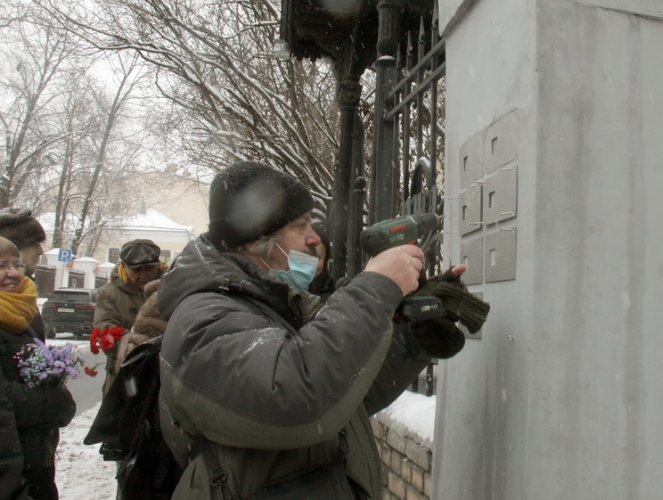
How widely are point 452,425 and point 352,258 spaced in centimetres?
255

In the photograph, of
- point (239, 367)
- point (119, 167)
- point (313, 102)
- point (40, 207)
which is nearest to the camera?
point (239, 367)

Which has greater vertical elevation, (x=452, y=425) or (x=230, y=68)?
(x=230, y=68)

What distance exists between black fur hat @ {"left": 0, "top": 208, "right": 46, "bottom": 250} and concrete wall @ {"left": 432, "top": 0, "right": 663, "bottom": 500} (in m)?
2.57

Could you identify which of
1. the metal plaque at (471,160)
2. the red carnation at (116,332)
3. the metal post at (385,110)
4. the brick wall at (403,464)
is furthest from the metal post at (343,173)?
the metal plaque at (471,160)

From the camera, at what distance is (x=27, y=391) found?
273cm

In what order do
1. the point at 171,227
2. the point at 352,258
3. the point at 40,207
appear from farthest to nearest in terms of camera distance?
1. the point at 171,227
2. the point at 40,207
3. the point at 352,258

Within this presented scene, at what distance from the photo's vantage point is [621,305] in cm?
155

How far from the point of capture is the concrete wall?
1532 mm

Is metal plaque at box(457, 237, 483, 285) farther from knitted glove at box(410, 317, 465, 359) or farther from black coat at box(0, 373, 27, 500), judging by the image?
black coat at box(0, 373, 27, 500)

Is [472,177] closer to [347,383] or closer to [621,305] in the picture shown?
[621,305]

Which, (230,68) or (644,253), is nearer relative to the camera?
(644,253)

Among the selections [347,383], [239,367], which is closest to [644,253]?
[347,383]

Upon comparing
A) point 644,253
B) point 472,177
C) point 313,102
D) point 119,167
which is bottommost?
point 644,253

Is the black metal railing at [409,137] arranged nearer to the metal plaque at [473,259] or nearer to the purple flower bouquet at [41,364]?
the metal plaque at [473,259]
